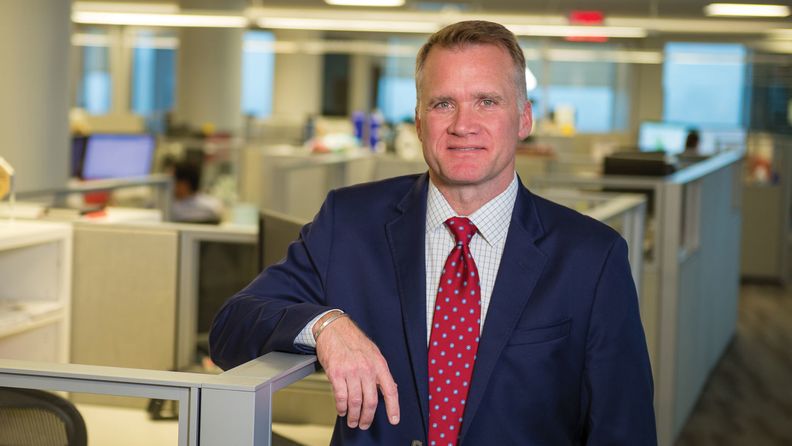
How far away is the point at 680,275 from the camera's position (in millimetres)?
4539

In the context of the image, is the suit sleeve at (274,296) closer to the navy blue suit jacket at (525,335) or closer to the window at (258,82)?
the navy blue suit jacket at (525,335)

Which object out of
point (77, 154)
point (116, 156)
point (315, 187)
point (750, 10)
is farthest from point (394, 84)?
point (315, 187)

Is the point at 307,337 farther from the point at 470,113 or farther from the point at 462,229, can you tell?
the point at 470,113

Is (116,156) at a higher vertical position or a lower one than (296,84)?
lower

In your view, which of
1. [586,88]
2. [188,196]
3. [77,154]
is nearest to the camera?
[188,196]

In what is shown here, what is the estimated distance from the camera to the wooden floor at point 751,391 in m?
Result: 4.98

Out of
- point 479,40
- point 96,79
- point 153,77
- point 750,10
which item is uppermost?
point 750,10

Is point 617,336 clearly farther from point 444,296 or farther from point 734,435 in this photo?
point 734,435

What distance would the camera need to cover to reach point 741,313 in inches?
329

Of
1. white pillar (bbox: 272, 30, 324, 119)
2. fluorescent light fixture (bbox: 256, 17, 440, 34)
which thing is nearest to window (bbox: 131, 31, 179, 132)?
white pillar (bbox: 272, 30, 324, 119)

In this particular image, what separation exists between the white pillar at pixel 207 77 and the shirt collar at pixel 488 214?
11511 mm

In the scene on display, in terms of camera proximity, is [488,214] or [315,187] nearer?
[488,214]

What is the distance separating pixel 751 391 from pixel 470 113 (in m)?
4.81

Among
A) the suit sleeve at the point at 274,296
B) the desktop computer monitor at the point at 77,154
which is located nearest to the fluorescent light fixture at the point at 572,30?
the desktop computer monitor at the point at 77,154
